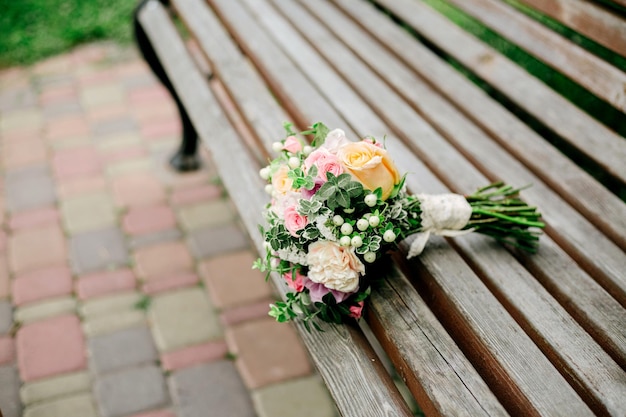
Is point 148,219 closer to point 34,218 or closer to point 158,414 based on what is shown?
point 34,218

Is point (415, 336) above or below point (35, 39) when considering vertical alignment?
above

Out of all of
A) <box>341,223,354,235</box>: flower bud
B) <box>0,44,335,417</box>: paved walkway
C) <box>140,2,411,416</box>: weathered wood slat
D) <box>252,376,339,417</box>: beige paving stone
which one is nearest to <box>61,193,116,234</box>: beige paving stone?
<box>0,44,335,417</box>: paved walkway

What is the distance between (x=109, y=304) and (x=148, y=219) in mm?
543

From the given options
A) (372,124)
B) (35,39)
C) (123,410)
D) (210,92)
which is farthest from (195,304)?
(35,39)

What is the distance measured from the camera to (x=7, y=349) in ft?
7.40

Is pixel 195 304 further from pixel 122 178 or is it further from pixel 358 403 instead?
pixel 358 403

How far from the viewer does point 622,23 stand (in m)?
1.95

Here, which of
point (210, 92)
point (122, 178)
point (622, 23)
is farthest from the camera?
point (122, 178)

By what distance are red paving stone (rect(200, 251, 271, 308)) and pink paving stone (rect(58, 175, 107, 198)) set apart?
82 centimetres

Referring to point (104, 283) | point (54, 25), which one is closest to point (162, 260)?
point (104, 283)

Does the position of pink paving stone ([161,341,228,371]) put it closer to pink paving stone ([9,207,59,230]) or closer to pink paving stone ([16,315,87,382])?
pink paving stone ([16,315,87,382])

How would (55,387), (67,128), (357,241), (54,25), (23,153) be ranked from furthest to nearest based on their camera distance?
(54,25), (67,128), (23,153), (55,387), (357,241)

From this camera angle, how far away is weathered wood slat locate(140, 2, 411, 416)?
1286 mm

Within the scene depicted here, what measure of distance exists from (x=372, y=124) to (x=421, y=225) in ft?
1.96
